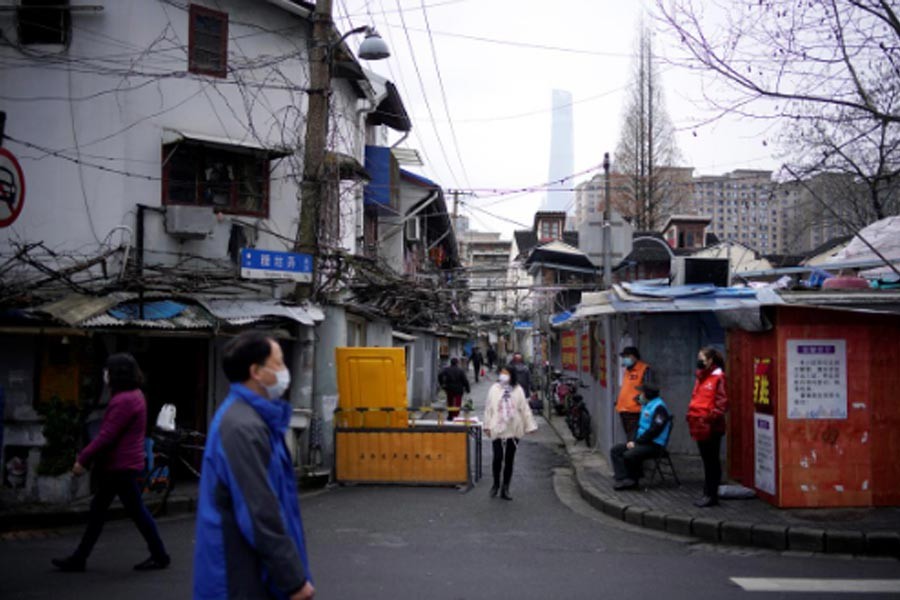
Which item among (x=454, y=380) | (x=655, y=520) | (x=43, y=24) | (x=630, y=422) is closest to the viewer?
(x=655, y=520)

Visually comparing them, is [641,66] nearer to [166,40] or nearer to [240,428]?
[166,40]

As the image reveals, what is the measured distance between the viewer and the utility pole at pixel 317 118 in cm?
1218

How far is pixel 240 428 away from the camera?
338 cm

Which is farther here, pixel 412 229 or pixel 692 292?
pixel 412 229

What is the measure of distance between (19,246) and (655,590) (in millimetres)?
9602

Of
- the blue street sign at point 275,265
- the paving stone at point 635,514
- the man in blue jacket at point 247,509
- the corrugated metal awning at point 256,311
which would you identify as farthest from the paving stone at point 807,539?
the blue street sign at point 275,265

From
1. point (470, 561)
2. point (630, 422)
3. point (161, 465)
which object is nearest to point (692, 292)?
point (630, 422)

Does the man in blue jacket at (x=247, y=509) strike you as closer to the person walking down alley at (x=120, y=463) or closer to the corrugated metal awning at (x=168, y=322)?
the person walking down alley at (x=120, y=463)

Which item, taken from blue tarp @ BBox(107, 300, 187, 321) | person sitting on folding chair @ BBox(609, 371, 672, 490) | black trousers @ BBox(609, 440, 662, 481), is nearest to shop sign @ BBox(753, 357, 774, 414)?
person sitting on folding chair @ BBox(609, 371, 672, 490)

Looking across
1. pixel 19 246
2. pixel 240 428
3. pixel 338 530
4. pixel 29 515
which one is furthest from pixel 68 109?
pixel 240 428

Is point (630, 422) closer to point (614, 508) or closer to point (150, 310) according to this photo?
point (614, 508)

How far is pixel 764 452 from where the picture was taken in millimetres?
9844

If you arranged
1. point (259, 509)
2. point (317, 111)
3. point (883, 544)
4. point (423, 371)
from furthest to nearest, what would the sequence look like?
1. point (423, 371)
2. point (317, 111)
3. point (883, 544)
4. point (259, 509)

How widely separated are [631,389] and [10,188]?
972 cm
